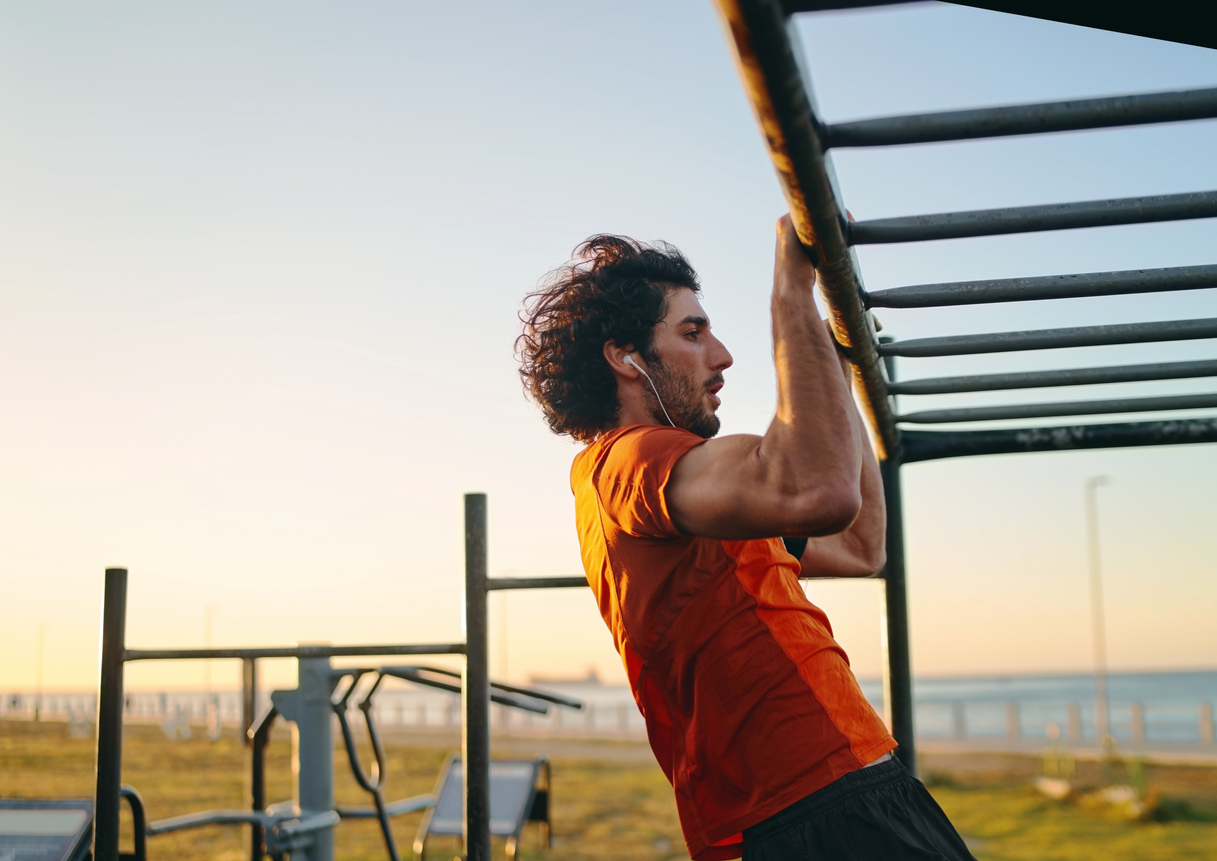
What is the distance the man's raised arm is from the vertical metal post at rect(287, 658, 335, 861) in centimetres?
213

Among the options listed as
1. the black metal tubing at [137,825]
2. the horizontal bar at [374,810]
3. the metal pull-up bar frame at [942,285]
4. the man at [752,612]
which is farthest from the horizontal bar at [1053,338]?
the horizontal bar at [374,810]

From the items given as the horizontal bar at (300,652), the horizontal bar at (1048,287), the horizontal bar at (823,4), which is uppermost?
the horizontal bar at (823,4)

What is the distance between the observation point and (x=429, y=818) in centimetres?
543

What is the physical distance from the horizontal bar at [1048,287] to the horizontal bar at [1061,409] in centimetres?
53

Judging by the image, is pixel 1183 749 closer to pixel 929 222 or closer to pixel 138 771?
pixel 138 771

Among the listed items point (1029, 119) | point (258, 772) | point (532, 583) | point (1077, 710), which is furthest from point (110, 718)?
point (1077, 710)

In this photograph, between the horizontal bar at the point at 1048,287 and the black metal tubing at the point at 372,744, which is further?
the black metal tubing at the point at 372,744

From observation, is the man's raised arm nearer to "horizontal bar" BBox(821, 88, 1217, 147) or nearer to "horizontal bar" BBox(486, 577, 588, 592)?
"horizontal bar" BBox(821, 88, 1217, 147)

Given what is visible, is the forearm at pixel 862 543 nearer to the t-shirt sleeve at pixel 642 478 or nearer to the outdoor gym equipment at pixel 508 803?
the t-shirt sleeve at pixel 642 478

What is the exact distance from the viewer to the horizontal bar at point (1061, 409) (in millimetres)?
1795

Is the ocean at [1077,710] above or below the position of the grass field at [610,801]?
below

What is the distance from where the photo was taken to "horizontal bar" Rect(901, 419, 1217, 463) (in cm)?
184

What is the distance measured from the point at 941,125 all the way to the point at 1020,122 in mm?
68

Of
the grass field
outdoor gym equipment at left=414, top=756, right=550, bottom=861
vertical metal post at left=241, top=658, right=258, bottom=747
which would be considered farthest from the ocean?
vertical metal post at left=241, top=658, right=258, bottom=747
